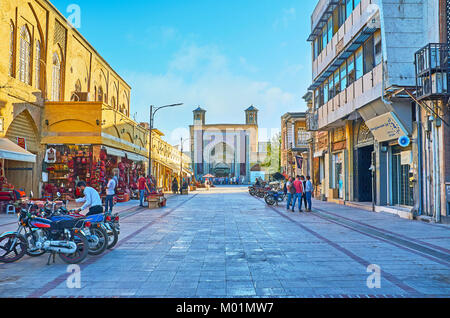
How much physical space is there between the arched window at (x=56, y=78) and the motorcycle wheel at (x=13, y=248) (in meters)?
17.9

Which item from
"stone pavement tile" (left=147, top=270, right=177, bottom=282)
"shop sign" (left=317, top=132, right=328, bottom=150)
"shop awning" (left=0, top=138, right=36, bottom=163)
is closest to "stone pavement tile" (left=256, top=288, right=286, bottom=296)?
"stone pavement tile" (left=147, top=270, right=177, bottom=282)

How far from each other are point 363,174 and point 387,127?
17.6 ft

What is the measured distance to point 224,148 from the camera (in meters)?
84.9

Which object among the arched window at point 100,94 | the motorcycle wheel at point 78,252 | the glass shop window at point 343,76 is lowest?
the motorcycle wheel at point 78,252

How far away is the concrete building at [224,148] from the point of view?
81.5 metres

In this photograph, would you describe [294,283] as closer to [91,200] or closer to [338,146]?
[91,200]

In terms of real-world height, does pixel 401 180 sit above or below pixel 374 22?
below

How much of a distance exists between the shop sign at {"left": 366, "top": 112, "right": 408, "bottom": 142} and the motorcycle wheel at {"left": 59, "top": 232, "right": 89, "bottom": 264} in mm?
12272

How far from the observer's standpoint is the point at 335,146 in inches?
958

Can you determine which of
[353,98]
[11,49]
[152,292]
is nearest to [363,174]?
[353,98]

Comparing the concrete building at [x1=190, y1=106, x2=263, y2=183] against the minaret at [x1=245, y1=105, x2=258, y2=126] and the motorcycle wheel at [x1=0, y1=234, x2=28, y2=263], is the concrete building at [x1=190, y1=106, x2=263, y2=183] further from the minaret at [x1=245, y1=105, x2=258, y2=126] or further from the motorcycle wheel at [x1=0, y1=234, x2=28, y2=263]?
the motorcycle wheel at [x1=0, y1=234, x2=28, y2=263]

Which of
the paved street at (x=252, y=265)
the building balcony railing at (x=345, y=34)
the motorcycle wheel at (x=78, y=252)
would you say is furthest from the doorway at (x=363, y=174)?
the motorcycle wheel at (x=78, y=252)

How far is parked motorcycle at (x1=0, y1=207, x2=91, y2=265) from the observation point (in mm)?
6891

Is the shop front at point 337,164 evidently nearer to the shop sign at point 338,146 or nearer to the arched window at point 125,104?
the shop sign at point 338,146
